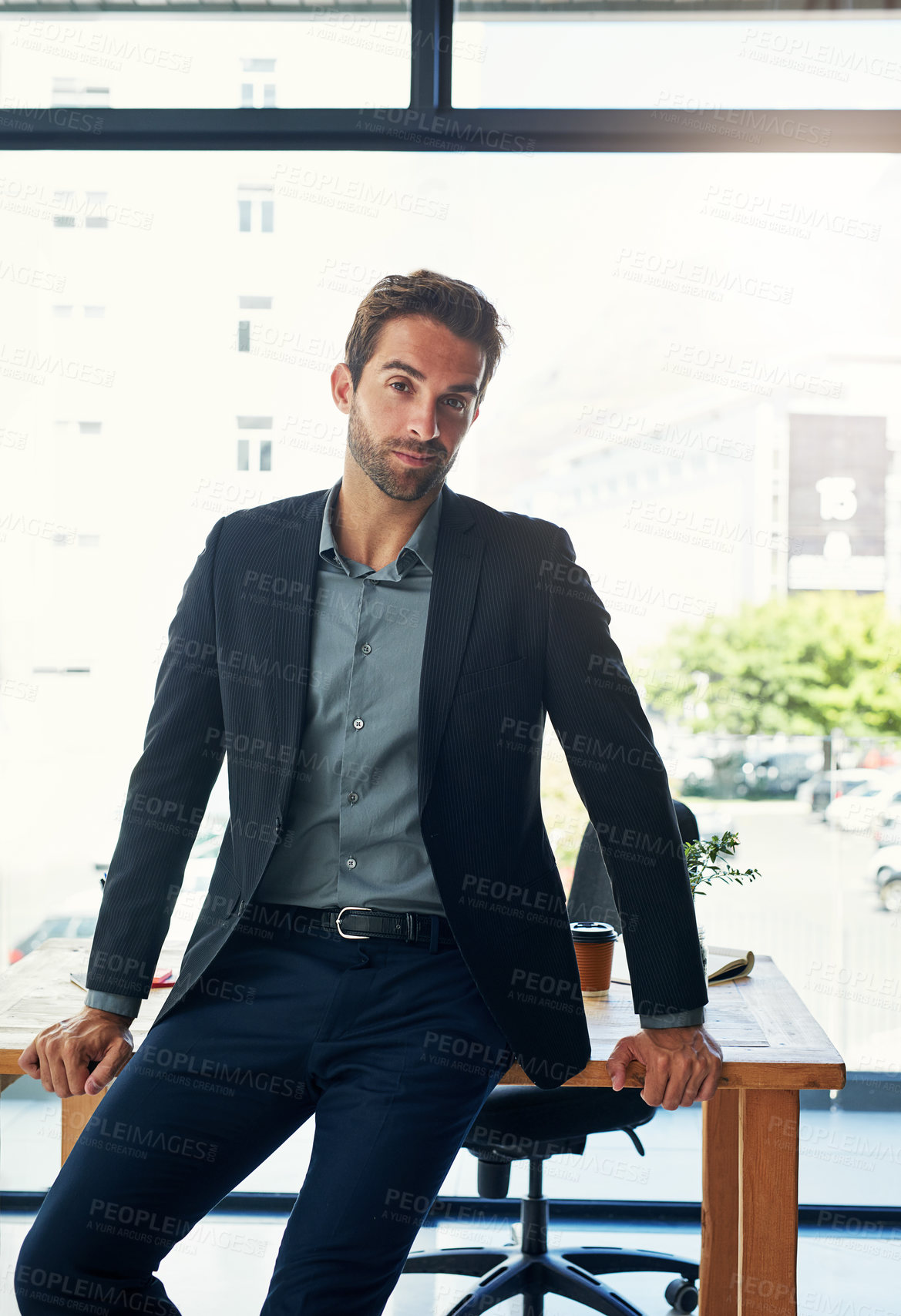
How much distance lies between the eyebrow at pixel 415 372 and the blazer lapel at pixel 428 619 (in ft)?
0.59

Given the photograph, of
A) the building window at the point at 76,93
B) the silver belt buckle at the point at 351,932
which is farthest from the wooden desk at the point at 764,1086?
the building window at the point at 76,93

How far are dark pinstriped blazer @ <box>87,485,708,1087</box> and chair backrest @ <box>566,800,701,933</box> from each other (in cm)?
74

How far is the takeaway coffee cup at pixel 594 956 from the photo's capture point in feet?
6.57

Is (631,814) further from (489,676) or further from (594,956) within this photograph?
(594,956)

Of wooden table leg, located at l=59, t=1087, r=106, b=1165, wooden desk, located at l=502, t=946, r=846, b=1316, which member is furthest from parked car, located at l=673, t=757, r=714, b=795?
wooden table leg, located at l=59, t=1087, r=106, b=1165

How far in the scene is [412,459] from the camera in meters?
1.75

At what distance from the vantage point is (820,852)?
2980 millimetres

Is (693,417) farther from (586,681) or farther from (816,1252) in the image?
(816,1252)

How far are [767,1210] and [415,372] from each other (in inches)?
54.8

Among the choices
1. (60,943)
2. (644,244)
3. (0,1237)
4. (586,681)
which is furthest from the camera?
(644,244)

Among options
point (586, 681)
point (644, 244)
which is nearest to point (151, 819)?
point (586, 681)

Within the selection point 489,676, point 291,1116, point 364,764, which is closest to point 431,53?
point 489,676

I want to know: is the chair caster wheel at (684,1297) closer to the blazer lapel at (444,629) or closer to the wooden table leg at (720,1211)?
the wooden table leg at (720,1211)

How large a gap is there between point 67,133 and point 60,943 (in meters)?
1.86
